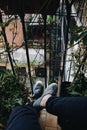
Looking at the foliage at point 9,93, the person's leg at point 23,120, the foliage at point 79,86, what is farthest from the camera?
the foliage at point 79,86

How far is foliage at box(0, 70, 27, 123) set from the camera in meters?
1.57

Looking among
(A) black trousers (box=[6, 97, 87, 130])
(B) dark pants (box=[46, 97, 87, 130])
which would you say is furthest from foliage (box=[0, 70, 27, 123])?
(B) dark pants (box=[46, 97, 87, 130])

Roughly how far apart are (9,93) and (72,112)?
54cm

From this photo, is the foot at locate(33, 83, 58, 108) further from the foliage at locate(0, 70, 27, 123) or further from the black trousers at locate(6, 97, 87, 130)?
the black trousers at locate(6, 97, 87, 130)

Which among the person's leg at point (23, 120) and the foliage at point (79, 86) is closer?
the person's leg at point (23, 120)

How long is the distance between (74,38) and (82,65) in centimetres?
63

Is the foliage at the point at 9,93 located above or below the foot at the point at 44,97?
above

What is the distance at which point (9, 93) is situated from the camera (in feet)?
5.41

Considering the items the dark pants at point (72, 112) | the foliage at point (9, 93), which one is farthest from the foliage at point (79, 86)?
the dark pants at point (72, 112)

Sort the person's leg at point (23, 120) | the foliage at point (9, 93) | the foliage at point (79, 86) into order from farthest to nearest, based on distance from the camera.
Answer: the foliage at point (79, 86) < the foliage at point (9, 93) < the person's leg at point (23, 120)

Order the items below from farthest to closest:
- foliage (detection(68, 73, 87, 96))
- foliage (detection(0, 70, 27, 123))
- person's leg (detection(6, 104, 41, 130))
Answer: foliage (detection(68, 73, 87, 96))
foliage (detection(0, 70, 27, 123))
person's leg (detection(6, 104, 41, 130))

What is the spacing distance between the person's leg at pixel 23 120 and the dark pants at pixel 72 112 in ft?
0.43

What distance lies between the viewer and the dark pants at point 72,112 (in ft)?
4.17

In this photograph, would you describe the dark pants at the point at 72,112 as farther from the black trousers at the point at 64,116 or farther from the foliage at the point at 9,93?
the foliage at the point at 9,93
